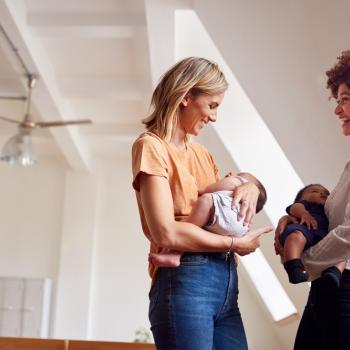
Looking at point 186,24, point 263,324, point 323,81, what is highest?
point 186,24

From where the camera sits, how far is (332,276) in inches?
63.6

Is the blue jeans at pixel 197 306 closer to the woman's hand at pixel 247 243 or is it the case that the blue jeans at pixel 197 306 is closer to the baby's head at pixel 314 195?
the woman's hand at pixel 247 243

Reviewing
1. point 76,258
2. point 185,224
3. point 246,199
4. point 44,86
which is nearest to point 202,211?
point 185,224

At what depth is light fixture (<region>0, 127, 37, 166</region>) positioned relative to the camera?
5664mm

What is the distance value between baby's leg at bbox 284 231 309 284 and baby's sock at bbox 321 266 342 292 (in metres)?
0.09

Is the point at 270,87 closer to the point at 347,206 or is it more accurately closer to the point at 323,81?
the point at 323,81

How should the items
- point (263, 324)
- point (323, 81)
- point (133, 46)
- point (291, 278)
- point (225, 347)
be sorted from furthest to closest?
1. point (263, 324)
2. point (133, 46)
3. point (323, 81)
4. point (291, 278)
5. point (225, 347)

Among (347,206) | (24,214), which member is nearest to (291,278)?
(347,206)

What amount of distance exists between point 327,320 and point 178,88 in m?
0.78

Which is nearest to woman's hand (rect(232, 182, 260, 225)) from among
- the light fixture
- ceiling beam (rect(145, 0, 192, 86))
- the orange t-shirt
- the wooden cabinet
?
the orange t-shirt

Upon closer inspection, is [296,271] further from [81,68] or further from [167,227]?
[81,68]

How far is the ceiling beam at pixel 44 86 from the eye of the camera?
15.4 ft

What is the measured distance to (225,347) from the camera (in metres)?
1.61

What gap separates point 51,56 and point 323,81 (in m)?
3.62
